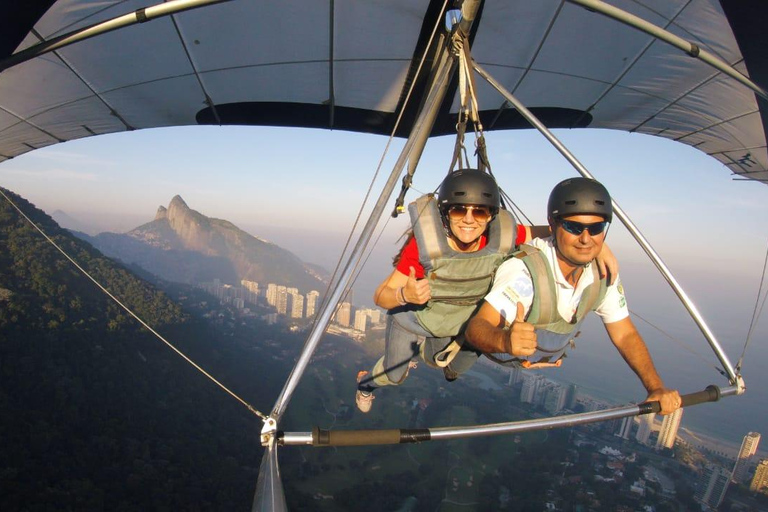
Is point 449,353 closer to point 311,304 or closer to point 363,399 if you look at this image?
point 363,399

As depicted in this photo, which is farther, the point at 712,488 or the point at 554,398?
the point at 554,398

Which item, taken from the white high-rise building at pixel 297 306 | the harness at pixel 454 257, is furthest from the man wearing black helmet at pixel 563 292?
the white high-rise building at pixel 297 306

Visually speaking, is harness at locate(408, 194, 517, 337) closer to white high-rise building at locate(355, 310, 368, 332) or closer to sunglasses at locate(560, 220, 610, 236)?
sunglasses at locate(560, 220, 610, 236)

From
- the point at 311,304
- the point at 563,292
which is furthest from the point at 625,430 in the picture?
the point at 311,304

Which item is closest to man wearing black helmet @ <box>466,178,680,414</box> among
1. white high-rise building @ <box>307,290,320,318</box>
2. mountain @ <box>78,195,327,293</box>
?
white high-rise building @ <box>307,290,320,318</box>

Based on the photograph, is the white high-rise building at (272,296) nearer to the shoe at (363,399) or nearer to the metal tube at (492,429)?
the shoe at (363,399)

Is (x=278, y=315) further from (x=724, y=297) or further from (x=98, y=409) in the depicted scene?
(x=724, y=297)
